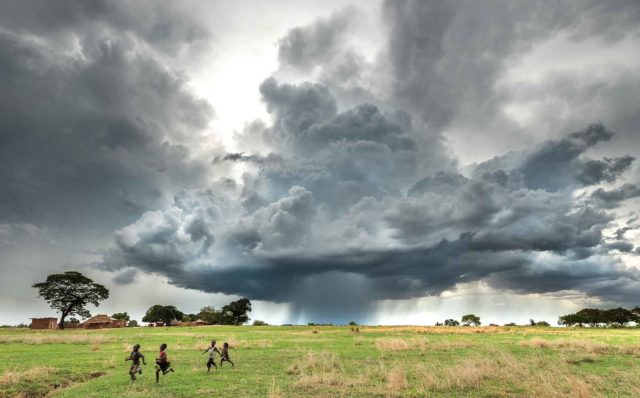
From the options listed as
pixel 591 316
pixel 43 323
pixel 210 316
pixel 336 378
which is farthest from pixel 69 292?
pixel 591 316

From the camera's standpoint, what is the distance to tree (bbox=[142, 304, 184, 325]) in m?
182

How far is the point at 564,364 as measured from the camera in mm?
30172

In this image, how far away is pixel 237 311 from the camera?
173m

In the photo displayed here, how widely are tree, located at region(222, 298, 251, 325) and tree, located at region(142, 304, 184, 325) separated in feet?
95.6

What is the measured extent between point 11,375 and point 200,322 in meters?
138

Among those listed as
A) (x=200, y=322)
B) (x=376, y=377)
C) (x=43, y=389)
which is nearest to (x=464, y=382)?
Answer: (x=376, y=377)

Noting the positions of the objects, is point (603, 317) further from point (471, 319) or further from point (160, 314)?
point (160, 314)

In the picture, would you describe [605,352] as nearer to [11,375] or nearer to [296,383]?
[296,383]

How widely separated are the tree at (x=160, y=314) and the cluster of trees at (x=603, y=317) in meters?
169

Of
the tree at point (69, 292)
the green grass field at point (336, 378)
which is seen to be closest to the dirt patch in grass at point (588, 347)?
the green grass field at point (336, 378)

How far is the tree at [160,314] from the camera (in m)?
182

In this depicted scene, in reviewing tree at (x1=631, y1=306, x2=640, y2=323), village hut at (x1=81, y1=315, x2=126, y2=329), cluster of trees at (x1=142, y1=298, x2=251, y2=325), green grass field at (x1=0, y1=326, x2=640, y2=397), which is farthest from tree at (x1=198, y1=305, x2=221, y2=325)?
tree at (x1=631, y1=306, x2=640, y2=323)

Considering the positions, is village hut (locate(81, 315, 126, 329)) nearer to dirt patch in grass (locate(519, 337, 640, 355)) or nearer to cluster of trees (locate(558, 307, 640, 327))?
dirt patch in grass (locate(519, 337, 640, 355))

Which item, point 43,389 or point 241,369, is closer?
point 43,389
